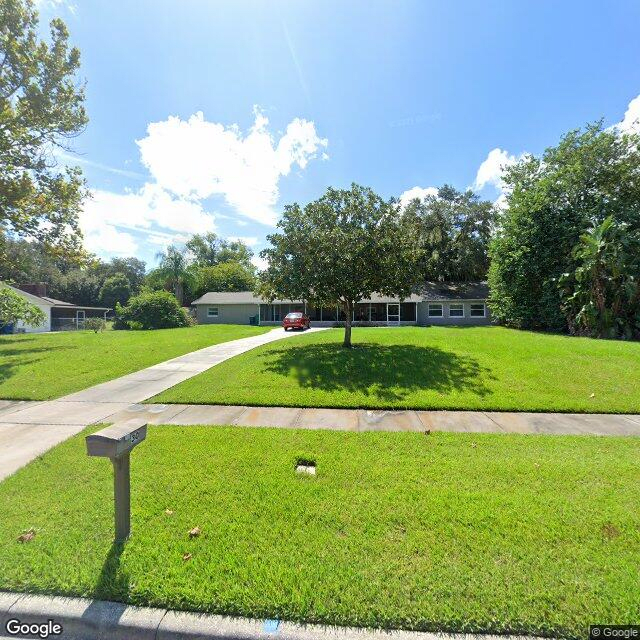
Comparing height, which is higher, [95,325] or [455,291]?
[455,291]

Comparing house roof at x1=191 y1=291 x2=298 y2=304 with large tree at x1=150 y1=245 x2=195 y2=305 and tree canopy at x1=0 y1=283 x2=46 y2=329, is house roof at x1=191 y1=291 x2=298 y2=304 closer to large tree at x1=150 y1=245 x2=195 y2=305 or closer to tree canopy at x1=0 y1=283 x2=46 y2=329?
large tree at x1=150 y1=245 x2=195 y2=305

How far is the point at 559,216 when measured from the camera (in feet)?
68.8

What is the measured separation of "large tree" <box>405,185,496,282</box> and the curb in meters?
33.2

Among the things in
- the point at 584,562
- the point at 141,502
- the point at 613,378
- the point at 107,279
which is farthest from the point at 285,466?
the point at 107,279

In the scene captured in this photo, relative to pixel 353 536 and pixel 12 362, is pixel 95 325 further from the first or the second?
pixel 353 536

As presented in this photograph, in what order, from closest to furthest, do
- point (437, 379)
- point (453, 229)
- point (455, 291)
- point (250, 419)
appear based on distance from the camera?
point (250, 419) < point (437, 379) < point (455, 291) < point (453, 229)

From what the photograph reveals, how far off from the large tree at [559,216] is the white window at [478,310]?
6567mm

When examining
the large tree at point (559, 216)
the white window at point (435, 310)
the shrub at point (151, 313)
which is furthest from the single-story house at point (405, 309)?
the large tree at point (559, 216)

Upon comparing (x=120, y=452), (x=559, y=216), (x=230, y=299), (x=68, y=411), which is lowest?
(x=68, y=411)

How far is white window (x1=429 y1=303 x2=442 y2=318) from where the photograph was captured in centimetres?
3028

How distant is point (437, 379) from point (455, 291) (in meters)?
25.1

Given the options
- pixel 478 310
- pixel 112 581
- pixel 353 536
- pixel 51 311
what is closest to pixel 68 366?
pixel 112 581

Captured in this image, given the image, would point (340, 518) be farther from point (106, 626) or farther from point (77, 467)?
point (77, 467)

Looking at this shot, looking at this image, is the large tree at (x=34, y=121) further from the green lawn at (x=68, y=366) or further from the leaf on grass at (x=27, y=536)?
the leaf on grass at (x=27, y=536)
